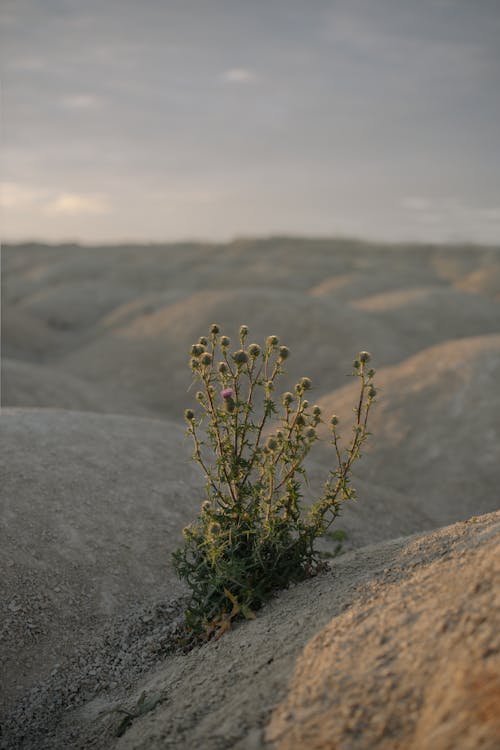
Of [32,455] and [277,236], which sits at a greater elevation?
[277,236]

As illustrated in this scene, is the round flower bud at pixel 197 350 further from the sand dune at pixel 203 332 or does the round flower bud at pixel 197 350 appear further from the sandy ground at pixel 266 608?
the sand dune at pixel 203 332

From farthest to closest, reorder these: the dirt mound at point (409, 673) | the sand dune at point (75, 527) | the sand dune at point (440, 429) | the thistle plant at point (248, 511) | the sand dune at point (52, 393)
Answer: the sand dune at point (52, 393) < the sand dune at point (440, 429) < the sand dune at point (75, 527) < the thistle plant at point (248, 511) < the dirt mound at point (409, 673)

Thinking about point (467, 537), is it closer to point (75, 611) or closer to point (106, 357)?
point (75, 611)

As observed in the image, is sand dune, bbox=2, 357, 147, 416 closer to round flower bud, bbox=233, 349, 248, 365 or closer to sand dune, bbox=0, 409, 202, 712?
sand dune, bbox=0, 409, 202, 712

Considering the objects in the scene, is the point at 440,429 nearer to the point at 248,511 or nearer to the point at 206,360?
the point at 248,511

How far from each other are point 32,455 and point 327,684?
5384 mm

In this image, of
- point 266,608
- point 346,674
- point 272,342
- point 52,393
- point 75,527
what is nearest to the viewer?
point 346,674

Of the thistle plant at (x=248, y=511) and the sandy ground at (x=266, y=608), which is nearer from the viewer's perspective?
the sandy ground at (x=266, y=608)

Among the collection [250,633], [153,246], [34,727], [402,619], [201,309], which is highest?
[153,246]

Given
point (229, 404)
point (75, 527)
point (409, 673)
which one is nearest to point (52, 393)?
point (75, 527)

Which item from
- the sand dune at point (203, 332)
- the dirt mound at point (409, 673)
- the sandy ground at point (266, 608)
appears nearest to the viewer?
the dirt mound at point (409, 673)

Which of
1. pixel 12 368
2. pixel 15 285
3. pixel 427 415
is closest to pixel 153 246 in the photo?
pixel 15 285

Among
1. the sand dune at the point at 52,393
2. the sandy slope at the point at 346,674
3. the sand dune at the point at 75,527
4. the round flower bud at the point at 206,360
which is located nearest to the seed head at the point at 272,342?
the round flower bud at the point at 206,360

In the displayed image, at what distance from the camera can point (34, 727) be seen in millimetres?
4578
